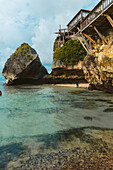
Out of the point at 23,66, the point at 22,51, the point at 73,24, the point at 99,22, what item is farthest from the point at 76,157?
the point at 73,24

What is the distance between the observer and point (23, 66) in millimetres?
36406

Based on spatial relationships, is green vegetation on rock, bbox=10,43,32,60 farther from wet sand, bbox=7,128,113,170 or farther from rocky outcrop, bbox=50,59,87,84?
wet sand, bbox=7,128,113,170

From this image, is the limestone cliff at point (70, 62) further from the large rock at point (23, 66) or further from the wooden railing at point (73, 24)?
the large rock at point (23, 66)

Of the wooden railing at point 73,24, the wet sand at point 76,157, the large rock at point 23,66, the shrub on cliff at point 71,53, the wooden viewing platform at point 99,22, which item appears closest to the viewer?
the wet sand at point 76,157

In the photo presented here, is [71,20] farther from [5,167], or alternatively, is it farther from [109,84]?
[5,167]

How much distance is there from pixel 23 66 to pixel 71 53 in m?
16.0

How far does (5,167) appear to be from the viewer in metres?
2.84

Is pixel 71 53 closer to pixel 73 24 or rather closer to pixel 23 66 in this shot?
pixel 73 24

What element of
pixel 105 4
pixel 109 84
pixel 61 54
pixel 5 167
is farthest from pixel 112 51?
pixel 61 54

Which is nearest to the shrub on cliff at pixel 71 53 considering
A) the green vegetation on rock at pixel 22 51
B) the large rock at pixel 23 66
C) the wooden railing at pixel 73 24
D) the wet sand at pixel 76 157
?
the wooden railing at pixel 73 24

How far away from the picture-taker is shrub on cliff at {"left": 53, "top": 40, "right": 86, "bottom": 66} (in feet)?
105

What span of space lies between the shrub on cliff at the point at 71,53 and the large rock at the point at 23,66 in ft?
27.3

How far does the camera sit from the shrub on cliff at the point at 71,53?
32150 millimetres

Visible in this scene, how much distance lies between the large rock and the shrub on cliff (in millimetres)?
8313
